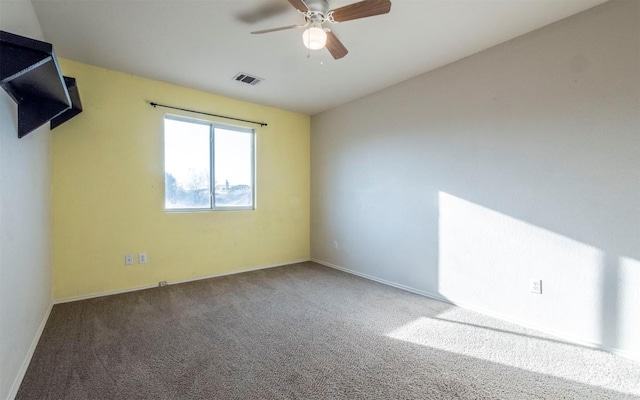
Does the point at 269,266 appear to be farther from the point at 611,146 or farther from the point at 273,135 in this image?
the point at 611,146

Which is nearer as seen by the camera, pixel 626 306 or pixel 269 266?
pixel 626 306

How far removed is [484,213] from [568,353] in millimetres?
1231

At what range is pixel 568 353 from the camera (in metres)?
2.08

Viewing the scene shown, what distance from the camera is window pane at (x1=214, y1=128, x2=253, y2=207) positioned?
406cm

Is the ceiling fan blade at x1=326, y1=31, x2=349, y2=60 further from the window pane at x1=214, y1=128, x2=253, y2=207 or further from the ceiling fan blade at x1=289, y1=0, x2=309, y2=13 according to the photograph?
the window pane at x1=214, y1=128, x2=253, y2=207

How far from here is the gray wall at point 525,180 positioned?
206cm

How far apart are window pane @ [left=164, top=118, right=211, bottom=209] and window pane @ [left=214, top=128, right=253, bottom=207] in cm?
14

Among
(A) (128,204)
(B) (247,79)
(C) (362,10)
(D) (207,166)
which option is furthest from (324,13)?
(A) (128,204)

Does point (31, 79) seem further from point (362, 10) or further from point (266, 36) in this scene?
point (362, 10)

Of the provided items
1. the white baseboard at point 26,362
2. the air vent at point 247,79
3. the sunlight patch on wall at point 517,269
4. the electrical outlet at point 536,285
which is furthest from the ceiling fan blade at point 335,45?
the white baseboard at point 26,362

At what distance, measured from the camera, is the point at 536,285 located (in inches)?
96.7

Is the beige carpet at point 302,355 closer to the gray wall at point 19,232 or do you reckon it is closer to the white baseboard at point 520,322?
the white baseboard at point 520,322

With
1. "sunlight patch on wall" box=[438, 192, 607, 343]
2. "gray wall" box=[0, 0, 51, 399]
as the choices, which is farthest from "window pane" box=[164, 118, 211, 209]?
"sunlight patch on wall" box=[438, 192, 607, 343]

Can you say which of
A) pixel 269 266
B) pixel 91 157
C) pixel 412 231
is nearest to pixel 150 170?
pixel 91 157
